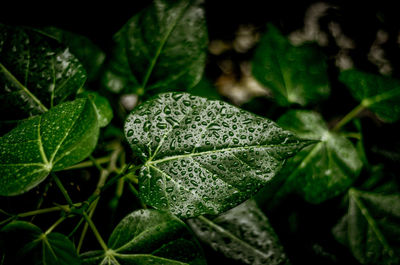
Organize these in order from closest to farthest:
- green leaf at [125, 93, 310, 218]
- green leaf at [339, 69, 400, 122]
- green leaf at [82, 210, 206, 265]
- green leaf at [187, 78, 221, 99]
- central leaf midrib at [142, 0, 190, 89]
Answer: green leaf at [125, 93, 310, 218], green leaf at [82, 210, 206, 265], central leaf midrib at [142, 0, 190, 89], green leaf at [339, 69, 400, 122], green leaf at [187, 78, 221, 99]

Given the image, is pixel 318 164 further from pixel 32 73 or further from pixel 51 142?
pixel 32 73

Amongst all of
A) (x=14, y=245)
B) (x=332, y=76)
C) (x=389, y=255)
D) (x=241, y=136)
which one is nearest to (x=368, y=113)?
(x=332, y=76)

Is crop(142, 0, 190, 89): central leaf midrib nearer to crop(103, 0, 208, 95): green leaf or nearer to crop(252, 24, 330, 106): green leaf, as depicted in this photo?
crop(103, 0, 208, 95): green leaf

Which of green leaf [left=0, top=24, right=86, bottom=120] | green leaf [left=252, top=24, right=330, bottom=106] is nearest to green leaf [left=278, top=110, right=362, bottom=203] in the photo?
green leaf [left=252, top=24, right=330, bottom=106]

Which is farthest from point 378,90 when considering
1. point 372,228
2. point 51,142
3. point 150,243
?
point 51,142

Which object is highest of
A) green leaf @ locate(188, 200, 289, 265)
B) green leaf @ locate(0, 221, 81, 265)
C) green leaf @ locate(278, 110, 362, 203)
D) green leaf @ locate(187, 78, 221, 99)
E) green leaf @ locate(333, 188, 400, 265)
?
green leaf @ locate(187, 78, 221, 99)

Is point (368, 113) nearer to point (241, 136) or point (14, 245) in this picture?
point (241, 136)
